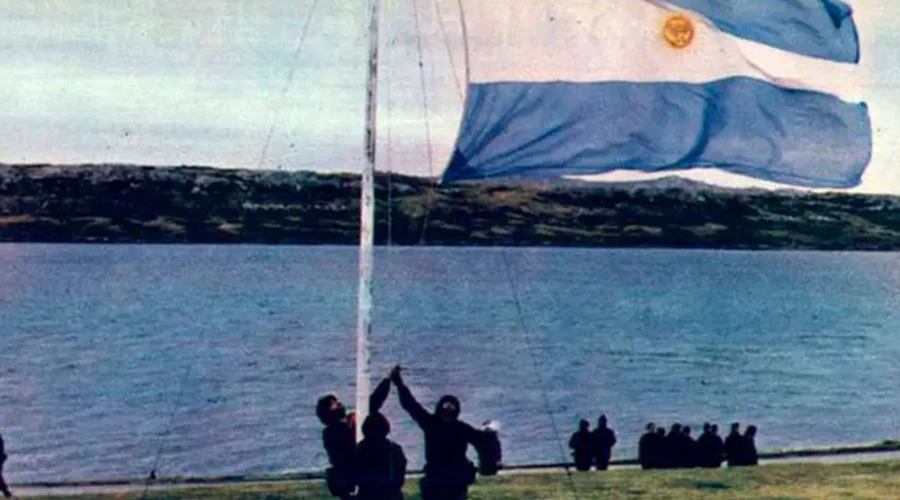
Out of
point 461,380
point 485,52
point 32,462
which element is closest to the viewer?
point 485,52

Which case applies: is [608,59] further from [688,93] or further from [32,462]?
[32,462]

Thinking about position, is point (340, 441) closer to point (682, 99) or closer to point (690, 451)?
point (682, 99)

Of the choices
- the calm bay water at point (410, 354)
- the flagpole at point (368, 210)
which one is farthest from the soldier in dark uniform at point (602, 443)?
the calm bay water at point (410, 354)

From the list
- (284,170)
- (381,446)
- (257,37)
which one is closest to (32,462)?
(284,170)

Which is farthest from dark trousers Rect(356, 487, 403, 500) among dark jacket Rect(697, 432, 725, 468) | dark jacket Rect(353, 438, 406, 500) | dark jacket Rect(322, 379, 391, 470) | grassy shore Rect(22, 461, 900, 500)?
dark jacket Rect(697, 432, 725, 468)

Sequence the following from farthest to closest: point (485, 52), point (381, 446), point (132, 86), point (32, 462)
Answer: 1. point (32, 462)
2. point (132, 86)
3. point (485, 52)
4. point (381, 446)

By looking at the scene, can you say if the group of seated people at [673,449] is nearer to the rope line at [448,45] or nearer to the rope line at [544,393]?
the rope line at [544,393]

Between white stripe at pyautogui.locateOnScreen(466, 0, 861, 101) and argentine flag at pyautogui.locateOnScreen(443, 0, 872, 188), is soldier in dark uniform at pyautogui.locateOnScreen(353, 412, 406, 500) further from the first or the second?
white stripe at pyautogui.locateOnScreen(466, 0, 861, 101)
